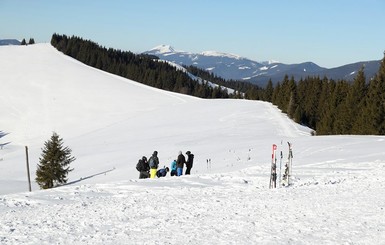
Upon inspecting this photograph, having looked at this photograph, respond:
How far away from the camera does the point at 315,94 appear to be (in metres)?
65.9

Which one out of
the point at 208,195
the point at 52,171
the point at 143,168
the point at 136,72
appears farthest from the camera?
the point at 136,72

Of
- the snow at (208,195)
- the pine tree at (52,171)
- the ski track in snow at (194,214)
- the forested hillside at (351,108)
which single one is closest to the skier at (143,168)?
the snow at (208,195)

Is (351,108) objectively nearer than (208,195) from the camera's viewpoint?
No

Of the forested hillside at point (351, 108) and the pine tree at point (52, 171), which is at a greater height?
the forested hillside at point (351, 108)

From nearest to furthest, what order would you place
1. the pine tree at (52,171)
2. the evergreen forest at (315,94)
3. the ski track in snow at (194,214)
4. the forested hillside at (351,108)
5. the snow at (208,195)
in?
the ski track in snow at (194,214), the snow at (208,195), the pine tree at (52,171), the forested hillside at (351,108), the evergreen forest at (315,94)

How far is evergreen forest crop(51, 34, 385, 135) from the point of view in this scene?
129 feet

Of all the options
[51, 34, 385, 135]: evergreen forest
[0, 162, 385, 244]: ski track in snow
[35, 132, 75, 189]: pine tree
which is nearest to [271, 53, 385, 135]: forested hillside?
[51, 34, 385, 135]: evergreen forest

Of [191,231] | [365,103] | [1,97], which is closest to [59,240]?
[191,231]

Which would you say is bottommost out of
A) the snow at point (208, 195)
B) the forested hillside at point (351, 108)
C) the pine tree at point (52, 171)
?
the pine tree at point (52, 171)

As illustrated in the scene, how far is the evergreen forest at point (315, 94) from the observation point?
129 ft

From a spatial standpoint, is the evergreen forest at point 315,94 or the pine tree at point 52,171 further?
the evergreen forest at point 315,94

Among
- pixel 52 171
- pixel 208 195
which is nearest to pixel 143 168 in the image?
pixel 208 195

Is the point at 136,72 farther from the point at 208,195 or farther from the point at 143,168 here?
the point at 208,195

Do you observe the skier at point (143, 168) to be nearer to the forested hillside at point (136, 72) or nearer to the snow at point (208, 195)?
the snow at point (208, 195)
